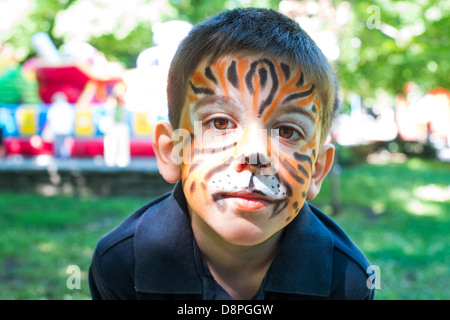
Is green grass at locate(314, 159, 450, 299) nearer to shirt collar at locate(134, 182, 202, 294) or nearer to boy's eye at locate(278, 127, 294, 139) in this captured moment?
shirt collar at locate(134, 182, 202, 294)

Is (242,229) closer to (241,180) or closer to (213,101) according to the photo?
(241,180)

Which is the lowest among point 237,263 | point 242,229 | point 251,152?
point 237,263

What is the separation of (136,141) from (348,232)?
543 centimetres

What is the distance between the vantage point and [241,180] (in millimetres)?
1604

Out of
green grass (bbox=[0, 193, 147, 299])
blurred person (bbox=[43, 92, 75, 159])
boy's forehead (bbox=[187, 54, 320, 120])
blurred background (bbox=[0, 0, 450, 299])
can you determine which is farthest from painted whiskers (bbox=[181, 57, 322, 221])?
blurred person (bbox=[43, 92, 75, 159])

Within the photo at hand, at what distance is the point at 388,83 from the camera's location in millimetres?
6898

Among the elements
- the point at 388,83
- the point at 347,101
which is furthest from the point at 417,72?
the point at 347,101

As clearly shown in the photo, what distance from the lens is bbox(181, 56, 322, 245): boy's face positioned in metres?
1.62

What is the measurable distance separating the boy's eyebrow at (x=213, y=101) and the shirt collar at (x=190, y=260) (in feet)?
1.97

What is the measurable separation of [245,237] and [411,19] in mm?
6203

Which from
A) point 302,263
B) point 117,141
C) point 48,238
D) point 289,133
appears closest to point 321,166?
point 289,133

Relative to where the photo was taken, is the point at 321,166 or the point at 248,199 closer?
the point at 248,199

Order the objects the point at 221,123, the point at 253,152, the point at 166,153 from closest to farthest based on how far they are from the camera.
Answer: the point at 253,152, the point at 221,123, the point at 166,153

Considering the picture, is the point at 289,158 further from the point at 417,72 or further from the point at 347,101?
the point at 347,101
